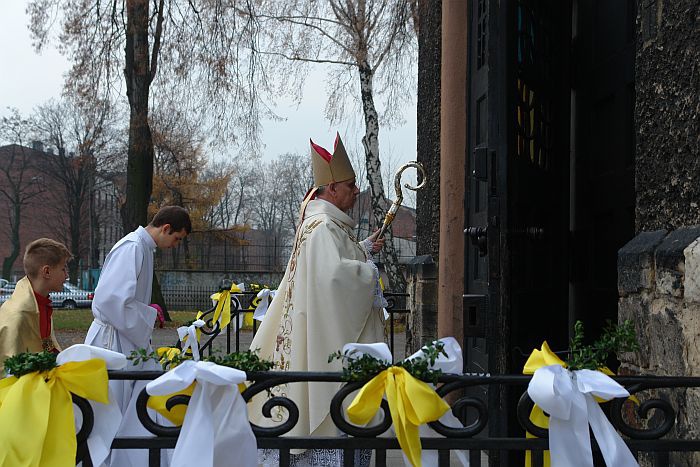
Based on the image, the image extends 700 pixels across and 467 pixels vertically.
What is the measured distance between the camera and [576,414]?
2232 millimetres

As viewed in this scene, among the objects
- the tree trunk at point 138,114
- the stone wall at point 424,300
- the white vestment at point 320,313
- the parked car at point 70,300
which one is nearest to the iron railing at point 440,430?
the white vestment at point 320,313

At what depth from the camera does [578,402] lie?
222 centimetres

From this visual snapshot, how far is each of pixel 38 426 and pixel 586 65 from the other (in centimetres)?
447

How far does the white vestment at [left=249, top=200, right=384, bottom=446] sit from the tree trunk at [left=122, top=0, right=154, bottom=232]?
44.3 ft

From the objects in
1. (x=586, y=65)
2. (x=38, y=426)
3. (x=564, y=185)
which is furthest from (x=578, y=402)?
(x=586, y=65)

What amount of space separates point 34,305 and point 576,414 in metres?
3.53

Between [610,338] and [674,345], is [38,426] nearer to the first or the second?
[610,338]

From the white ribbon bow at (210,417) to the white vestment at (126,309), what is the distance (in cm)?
282

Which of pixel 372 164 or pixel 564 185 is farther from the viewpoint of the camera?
pixel 372 164

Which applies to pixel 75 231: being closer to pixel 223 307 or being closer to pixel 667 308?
pixel 223 307

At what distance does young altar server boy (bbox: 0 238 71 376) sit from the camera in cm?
467

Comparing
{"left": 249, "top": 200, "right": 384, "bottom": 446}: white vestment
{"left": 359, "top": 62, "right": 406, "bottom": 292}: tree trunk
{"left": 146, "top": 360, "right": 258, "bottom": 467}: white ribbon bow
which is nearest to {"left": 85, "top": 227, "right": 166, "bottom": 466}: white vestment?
{"left": 249, "top": 200, "right": 384, "bottom": 446}: white vestment

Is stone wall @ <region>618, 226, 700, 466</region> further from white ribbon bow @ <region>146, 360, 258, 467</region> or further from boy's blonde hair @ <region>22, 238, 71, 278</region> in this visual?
boy's blonde hair @ <region>22, 238, 71, 278</region>

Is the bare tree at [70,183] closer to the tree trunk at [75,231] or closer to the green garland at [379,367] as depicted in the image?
the tree trunk at [75,231]
